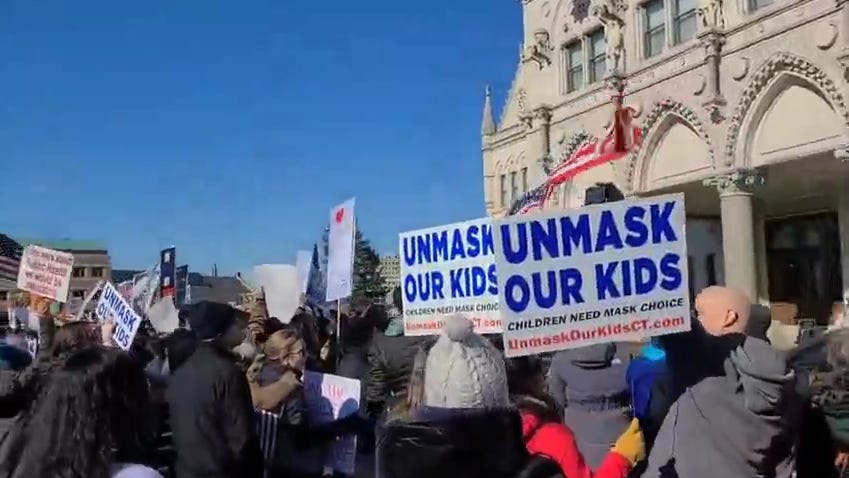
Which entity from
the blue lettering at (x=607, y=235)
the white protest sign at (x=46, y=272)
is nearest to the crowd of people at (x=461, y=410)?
the blue lettering at (x=607, y=235)

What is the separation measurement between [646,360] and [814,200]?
1866cm

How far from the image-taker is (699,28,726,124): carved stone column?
1850 cm

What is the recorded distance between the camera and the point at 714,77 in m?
18.6

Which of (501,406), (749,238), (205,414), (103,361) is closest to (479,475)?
(501,406)

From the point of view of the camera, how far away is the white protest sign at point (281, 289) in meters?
8.48

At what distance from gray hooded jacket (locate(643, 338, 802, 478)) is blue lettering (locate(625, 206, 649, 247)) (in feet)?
3.78

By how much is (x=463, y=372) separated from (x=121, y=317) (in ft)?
24.8

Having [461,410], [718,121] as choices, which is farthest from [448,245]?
[718,121]

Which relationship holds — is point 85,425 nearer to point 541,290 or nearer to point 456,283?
point 541,290

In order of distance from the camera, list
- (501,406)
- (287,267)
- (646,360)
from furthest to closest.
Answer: (287,267) < (646,360) < (501,406)

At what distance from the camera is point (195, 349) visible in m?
5.41

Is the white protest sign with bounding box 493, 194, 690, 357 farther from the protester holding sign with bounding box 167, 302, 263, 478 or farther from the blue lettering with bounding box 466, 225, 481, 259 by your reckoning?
the blue lettering with bounding box 466, 225, 481, 259

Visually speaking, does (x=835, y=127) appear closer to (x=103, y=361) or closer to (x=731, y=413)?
(x=731, y=413)

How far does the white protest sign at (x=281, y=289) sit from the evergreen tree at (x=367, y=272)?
40961 mm
